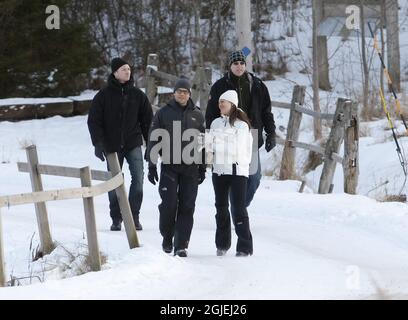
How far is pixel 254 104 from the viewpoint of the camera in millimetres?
9742

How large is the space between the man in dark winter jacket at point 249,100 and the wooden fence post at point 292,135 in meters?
4.53

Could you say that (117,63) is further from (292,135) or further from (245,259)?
(292,135)

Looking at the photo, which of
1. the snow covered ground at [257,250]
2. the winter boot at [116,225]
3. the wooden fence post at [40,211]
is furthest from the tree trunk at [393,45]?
the wooden fence post at [40,211]

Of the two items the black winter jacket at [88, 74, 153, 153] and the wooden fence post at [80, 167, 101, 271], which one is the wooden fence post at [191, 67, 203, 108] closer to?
the black winter jacket at [88, 74, 153, 153]

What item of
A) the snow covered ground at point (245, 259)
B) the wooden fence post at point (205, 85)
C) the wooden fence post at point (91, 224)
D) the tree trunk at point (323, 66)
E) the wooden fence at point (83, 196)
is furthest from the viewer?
the tree trunk at point (323, 66)

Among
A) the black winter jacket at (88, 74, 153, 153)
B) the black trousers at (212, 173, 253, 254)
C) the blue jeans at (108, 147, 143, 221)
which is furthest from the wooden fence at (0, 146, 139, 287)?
the black trousers at (212, 173, 253, 254)

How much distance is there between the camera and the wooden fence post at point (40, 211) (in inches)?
359

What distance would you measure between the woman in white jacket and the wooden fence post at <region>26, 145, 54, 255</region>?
1634mm

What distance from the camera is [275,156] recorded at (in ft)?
52.4

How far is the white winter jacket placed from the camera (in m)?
8.60

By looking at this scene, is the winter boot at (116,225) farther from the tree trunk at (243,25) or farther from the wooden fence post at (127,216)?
the tree trunk at (243,25)

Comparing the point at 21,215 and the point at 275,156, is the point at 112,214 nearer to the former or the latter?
the point at 21,215
